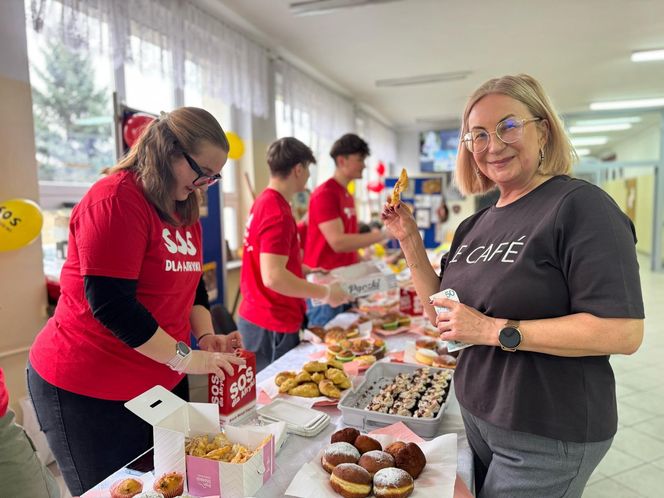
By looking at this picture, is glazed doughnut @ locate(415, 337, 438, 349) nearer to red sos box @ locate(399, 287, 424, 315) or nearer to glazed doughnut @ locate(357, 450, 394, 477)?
red sos box @ locate(399, 287, 424, 315)

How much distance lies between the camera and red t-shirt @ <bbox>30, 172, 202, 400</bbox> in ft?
3.72

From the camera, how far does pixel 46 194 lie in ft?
9.74

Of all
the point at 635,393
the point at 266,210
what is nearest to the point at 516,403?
the point at 266,210

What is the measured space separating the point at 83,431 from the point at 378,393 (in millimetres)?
837

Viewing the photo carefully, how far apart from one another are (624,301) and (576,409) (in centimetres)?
24

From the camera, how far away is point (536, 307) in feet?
3.16

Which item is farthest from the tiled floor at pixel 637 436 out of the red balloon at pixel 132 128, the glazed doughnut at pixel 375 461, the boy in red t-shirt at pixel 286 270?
the red balloon at pixel 132 128

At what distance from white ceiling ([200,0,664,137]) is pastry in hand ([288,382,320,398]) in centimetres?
337

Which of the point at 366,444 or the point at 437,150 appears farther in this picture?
the point at 437,150

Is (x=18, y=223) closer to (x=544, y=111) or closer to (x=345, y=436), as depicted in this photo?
(x=345, y=436)

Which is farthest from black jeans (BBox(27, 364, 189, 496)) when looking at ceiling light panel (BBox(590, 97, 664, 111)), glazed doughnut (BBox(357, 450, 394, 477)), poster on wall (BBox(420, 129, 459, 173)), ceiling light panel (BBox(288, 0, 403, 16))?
poster on wall (BBox(420, 129, 459, 173))

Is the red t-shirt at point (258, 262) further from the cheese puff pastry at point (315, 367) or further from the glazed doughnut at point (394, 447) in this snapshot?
the glazed doughnut at point (394, 447)

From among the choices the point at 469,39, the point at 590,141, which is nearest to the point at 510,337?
the point at 469,39

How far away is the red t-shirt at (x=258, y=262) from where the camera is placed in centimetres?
196
